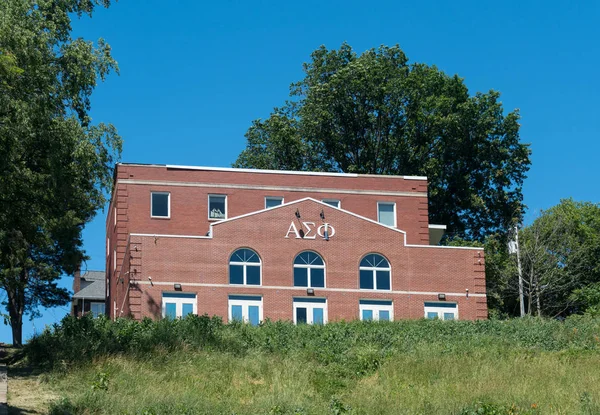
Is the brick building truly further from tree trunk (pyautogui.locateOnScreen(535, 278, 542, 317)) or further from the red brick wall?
tree trunk (pyautogui.locateOnScreen(535, 278, 542, 317))

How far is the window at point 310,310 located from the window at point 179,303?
4546 millimetres

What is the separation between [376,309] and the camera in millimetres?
52281

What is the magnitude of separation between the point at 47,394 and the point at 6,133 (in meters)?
11.5

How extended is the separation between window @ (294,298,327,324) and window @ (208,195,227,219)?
28.4ft

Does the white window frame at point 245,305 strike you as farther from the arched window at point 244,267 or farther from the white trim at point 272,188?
the white trim at point 272,188

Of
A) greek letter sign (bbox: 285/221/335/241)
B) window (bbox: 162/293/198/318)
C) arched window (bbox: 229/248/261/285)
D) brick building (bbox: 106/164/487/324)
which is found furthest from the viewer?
greek letter sign (bbox: 285/221/335/241)

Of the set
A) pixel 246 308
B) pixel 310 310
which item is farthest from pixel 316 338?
pixel 310 310

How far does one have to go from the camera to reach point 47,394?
29.6 meters

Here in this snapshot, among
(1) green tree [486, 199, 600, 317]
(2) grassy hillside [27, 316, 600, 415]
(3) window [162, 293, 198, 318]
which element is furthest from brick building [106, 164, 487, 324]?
(1) green tree [486, 199, 600, 317]

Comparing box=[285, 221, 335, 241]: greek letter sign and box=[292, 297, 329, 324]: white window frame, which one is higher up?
box=[285, 221, 335, 241]: greek letter sign

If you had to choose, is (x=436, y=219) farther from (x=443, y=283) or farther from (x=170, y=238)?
(x=170, y=238)

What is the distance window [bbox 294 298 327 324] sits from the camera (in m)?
51.7

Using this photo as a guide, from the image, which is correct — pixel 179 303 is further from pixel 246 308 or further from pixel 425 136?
pixel 425 136

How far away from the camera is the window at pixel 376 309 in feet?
171
